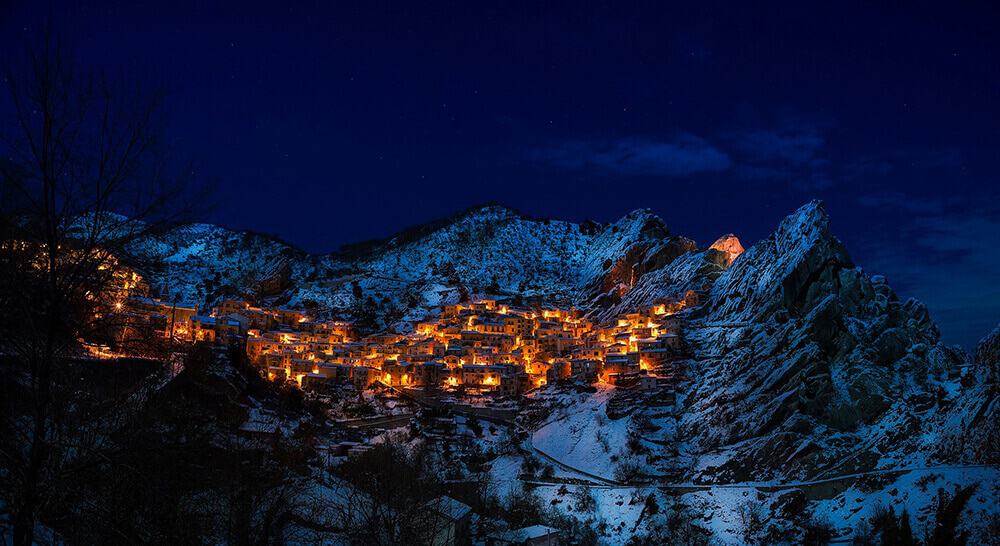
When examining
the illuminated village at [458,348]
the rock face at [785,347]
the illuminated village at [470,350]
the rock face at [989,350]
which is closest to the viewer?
the rock face at [989,350]

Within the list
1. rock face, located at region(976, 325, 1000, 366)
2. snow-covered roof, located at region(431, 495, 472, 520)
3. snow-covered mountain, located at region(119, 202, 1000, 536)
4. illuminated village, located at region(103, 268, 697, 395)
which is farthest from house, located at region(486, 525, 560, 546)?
rock face, located at region(976, 325, 1000, 366)

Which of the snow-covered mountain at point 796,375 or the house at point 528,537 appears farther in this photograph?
the snow-covered mountain at point 796,375

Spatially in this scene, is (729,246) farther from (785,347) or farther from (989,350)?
(989,350)

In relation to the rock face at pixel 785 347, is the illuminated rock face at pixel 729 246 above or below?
above

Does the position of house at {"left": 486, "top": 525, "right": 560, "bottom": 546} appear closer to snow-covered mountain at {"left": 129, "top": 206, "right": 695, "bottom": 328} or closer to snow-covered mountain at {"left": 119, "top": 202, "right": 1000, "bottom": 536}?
snow-covered mountain at {"left": 119, "top": 202, "right": 1000, "bottom": 536}

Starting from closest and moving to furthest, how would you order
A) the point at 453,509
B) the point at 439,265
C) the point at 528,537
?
the point at 453,509 → the point at 528,537 → the point at 439,265

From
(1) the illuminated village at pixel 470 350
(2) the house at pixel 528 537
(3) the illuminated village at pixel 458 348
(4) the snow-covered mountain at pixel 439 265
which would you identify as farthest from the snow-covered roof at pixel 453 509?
(4) the snow-covered mountain at pixel 439 265

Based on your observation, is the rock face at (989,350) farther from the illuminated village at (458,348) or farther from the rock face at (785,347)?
the illuminated village at (458,348)

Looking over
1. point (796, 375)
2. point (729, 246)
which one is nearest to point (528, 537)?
point (796, 375)

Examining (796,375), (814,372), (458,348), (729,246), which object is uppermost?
(729,246)

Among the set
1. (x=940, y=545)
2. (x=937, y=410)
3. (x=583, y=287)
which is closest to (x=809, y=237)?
(x=937, y=410)

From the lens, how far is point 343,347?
74750 mm

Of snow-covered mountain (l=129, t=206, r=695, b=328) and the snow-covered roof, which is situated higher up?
snow-covered mountain (l=129, t=206, r=695, b=328)

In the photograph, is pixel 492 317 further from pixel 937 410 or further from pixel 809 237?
pixel 937 410
